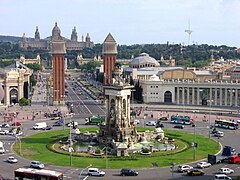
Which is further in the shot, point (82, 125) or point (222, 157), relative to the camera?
point (82, 125)

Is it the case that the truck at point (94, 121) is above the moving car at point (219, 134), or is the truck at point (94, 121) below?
above

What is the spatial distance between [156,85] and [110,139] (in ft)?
199

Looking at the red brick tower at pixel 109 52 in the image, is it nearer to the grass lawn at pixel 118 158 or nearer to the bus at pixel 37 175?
the grass lawn at pixel 118 158

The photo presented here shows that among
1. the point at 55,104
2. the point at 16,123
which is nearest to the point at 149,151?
the point at 16,123

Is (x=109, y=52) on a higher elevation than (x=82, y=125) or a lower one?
higher

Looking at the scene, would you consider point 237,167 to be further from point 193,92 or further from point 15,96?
point 15,96

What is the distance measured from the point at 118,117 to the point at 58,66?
60.2 m

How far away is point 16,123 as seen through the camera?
8769cm

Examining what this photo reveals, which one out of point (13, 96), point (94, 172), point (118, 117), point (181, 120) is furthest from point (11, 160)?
point (13, 96)

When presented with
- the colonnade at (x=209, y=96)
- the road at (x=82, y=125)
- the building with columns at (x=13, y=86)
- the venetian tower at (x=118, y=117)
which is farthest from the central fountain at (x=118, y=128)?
the building with columns at (x=13, y=86)

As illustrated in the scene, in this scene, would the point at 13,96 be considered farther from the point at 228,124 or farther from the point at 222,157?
the point at 222,157

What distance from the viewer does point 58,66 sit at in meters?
124

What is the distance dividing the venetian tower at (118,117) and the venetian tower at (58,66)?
54.9m

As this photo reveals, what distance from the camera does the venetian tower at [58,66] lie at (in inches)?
4815
